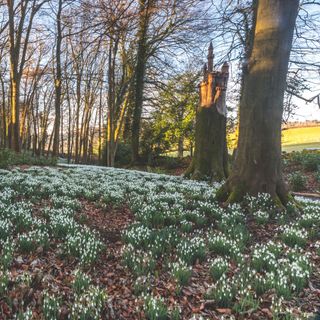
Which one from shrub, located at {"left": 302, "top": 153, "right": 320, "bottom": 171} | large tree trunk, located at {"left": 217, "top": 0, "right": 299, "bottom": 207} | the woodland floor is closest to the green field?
shrub, located at {"left": 302, "top": 153, "right": 320, "bottom": 171}

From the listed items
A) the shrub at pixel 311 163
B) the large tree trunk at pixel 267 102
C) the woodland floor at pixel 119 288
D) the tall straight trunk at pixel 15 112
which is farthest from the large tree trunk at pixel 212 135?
the tall straight trunk at pixel 15 112

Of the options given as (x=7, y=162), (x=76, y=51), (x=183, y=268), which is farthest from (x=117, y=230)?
(x=76, y=51)

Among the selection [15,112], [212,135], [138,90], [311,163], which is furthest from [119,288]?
[138,90]

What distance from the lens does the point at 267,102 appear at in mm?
6441

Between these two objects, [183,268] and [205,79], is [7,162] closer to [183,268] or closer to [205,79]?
[205,79]

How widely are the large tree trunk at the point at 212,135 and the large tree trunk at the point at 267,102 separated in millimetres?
4868

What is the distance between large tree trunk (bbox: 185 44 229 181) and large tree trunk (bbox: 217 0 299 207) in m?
4.87

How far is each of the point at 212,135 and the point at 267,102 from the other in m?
5.19

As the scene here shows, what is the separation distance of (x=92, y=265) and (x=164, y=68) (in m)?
18.6

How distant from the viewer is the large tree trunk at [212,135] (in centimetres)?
1161

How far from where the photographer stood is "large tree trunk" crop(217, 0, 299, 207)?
6.35 m

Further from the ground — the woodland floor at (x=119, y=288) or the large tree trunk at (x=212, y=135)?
the large tree trunk at (x=212, y=135)

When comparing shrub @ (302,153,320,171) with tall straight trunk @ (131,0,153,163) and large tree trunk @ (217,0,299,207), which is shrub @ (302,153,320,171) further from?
large tree trunk @ (217,0,299,207)

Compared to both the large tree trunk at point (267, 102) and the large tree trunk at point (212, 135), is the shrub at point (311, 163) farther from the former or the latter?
the large tree trunk at point (267, 102)
